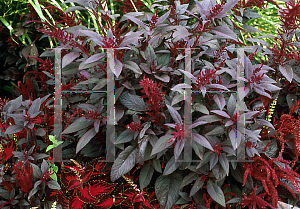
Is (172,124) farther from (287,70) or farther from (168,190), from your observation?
(287,70)

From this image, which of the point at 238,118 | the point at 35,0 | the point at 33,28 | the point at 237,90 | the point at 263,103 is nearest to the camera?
the point at 238,118

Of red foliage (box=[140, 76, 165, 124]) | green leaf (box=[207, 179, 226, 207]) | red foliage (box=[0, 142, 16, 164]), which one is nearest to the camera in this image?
red foliage (box=[140, 76, 165, 124])

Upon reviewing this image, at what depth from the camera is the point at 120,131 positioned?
0.93 meters

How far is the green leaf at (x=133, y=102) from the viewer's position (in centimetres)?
85

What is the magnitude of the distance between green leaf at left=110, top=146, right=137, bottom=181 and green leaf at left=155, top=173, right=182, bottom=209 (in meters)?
0.14

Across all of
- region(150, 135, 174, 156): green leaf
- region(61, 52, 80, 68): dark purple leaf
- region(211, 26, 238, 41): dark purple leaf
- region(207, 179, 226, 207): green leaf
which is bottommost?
region(207, 179, 226, 207): green leaf

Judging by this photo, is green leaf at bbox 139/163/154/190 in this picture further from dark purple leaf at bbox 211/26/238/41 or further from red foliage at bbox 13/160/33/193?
dark purple leaf at bbox 211/26/238/41

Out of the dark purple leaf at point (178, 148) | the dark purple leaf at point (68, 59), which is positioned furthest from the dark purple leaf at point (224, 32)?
the dark purple leaf at point (68, 59)

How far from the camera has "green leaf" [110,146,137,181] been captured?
0.82 meters

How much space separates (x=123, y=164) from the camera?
835mm

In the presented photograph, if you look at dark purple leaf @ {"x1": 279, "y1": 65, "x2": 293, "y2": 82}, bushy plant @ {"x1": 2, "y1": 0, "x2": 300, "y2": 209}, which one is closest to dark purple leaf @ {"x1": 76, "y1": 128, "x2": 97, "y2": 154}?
bushy plant @ {"x1": 2, "y1": 0, "x2": 300, "y2": 209}

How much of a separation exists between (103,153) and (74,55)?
0.46 metres

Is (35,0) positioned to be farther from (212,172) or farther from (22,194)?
(212,172)

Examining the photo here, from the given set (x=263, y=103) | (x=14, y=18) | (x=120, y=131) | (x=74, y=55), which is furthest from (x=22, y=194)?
(x=14, y=18)
